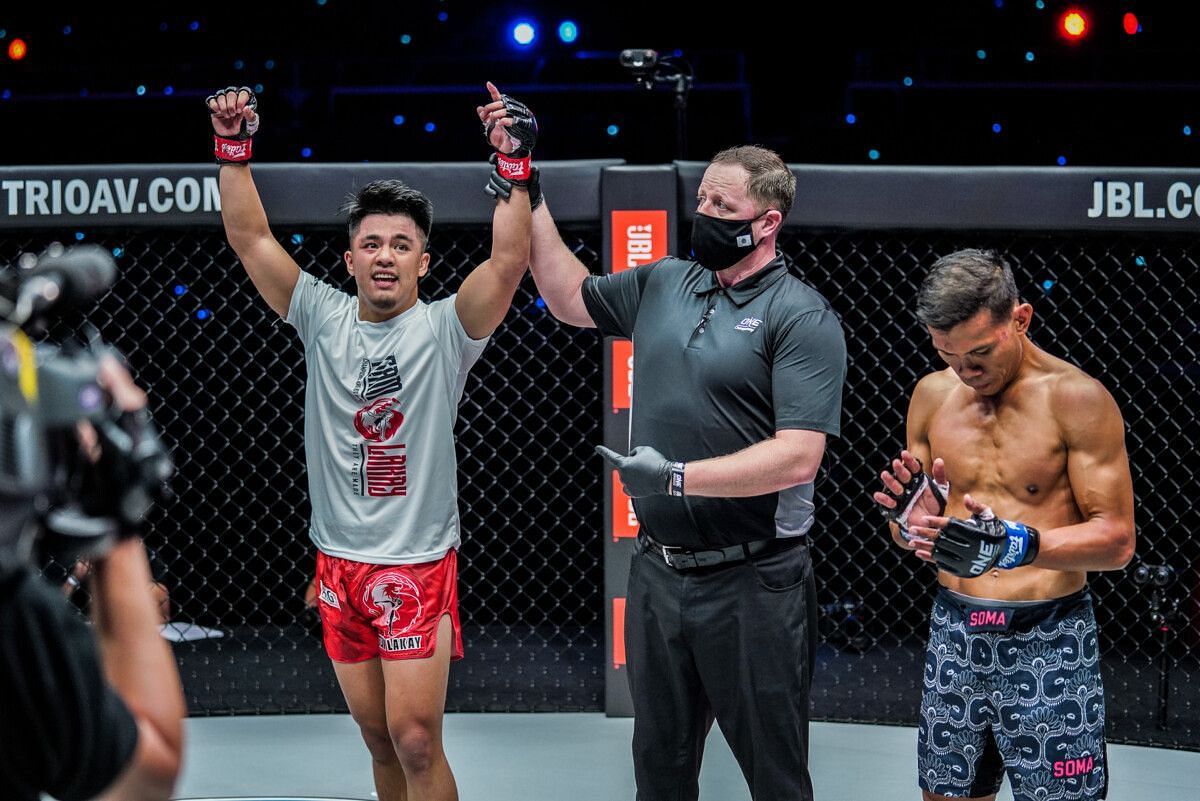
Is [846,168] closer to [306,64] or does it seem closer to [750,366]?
[750,366]

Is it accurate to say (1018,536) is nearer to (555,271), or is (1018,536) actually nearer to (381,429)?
(555,271)

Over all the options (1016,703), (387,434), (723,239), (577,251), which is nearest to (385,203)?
(387,434)

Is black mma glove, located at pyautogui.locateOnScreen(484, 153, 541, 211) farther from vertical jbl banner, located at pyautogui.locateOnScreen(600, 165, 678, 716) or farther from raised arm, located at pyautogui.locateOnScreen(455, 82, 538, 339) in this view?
vertical jbl banner, located at pyautogui.locateOnScreen(600, 165, 678, 716)

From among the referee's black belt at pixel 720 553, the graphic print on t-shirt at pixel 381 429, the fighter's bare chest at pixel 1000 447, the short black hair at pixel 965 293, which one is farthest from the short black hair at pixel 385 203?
the fighter's bare chest at pixel 1000 447

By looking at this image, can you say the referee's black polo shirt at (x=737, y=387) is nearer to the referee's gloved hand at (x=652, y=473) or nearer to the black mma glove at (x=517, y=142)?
the referee's gloved hand at (x=652, y=473)

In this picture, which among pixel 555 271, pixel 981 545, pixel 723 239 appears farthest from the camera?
pixel 555 271

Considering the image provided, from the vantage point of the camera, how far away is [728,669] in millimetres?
2434

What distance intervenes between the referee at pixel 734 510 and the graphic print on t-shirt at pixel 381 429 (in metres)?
0.46

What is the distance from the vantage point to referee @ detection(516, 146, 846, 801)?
2.40 metres

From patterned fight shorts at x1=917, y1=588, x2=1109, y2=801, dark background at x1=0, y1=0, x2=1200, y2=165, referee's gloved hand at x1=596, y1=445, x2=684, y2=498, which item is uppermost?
dark background at x1=0, y1=0, x2=1200, y2=165

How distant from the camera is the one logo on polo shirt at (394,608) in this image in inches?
100

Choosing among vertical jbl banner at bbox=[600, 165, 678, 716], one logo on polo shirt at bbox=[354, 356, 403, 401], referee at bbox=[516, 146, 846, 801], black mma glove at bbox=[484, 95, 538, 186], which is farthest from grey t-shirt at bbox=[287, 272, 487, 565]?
vertical jbl banner at bbox=[600, 165, 678, 716]

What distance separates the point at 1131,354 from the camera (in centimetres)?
434

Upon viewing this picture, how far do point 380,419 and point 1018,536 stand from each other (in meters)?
1.21
